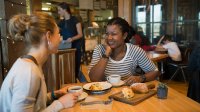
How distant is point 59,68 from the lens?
11.0 ft

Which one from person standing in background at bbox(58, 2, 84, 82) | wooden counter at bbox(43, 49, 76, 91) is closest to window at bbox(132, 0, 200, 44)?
person standing in background at bbox(58, 2, 84, 82)

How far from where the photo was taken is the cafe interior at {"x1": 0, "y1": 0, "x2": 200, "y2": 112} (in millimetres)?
1257

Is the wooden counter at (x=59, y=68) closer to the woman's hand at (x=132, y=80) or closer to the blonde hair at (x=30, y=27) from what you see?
the woman's hand at (x=132, y=80)

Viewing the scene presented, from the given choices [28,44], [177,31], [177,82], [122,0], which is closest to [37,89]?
[28,44]

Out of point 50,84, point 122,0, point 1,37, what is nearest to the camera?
point 1,37

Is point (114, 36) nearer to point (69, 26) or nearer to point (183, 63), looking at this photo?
point (69, 26)

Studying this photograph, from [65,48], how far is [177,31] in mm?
3035

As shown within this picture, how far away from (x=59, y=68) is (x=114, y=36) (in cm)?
170

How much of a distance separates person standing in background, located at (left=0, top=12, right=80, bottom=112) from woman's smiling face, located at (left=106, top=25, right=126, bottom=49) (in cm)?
71

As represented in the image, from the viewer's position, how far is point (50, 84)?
10.8 ft

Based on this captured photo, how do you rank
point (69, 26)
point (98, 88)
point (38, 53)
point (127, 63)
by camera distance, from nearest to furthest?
point (38, 53) → point (98, 88) → point (127, 63) → point (69, 26)

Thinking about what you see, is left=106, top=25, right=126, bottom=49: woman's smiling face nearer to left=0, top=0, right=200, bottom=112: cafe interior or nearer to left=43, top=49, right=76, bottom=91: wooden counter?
left=0, top=0, right=200, bottom=112: cafe interior

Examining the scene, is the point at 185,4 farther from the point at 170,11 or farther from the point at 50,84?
the point at 50,84

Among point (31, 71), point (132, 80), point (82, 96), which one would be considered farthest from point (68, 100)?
point (132, 80)
